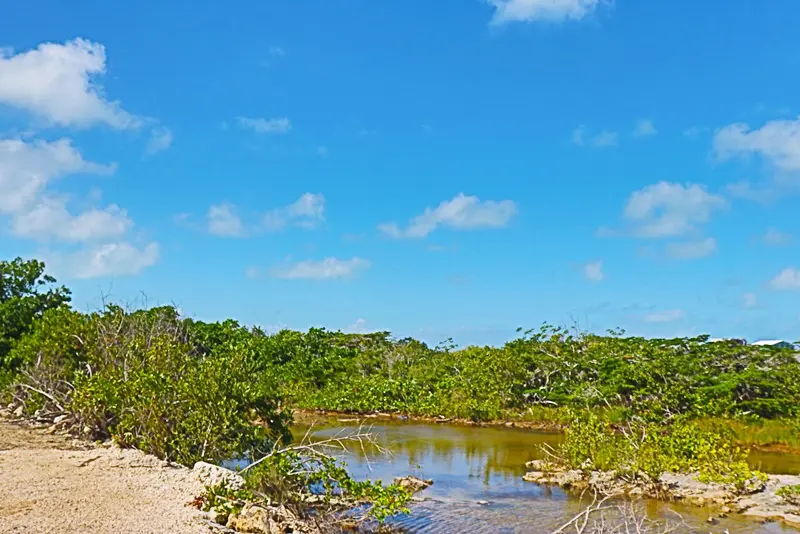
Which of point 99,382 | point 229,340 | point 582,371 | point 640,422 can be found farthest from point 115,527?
point 229,340

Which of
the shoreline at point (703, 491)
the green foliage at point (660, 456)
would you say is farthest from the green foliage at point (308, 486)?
the green foliage at point (660, 456)

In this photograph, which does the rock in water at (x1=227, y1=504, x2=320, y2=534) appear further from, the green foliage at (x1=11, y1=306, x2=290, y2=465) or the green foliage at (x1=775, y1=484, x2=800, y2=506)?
the green foliage at (x1=775, y1=484, x2=800, y2=506)

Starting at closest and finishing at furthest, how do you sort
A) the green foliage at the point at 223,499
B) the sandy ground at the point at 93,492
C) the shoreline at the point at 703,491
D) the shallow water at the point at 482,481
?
1. the sandy ground at the point at 93,492
2. the green foliage at the point at 223,499
3. the shallow water at the point at 482,481
4. the shoreline at the point at 703,491

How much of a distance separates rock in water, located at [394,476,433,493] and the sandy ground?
5139 millimetres

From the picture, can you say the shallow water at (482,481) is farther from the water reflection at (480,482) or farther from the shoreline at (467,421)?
the shoreline at (467,421)

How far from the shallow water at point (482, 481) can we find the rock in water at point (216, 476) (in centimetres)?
251

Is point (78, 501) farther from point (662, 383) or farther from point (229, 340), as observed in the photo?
point (229, 340)

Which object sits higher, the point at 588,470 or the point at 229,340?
the point at 229,340

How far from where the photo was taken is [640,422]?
23.2m

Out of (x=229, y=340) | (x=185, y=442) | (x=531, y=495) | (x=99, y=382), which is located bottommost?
(x=531, y=495)

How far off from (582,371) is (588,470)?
44.6 feet

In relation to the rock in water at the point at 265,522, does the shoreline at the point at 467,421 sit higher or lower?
higher

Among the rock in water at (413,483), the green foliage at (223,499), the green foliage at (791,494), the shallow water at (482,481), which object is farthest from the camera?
the rock in water at (413,483)

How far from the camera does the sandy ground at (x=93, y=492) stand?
31.1ft
